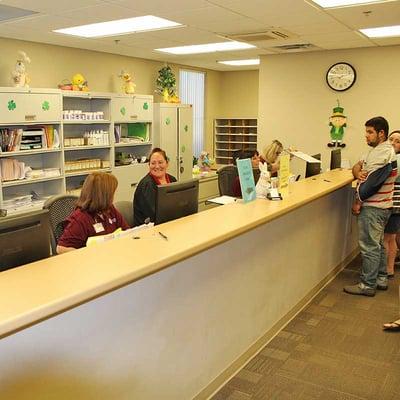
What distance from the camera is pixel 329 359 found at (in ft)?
9.50

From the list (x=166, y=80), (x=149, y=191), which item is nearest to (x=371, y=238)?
(x=149, y=191)

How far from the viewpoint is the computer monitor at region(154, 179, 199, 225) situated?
95.7 inches

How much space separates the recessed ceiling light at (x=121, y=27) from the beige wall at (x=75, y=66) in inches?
30.6

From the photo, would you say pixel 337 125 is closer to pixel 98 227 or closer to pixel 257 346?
pixel 257 346

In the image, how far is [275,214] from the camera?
271 centimetres

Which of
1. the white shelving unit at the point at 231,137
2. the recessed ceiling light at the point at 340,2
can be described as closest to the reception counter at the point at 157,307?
the recessed ceiling light at the point at 340,2

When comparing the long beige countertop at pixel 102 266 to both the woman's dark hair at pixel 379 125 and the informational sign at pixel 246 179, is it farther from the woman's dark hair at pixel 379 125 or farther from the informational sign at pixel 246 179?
the woman's dark hair at pixel 379 125

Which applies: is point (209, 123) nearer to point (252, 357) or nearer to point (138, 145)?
point (138, 145)

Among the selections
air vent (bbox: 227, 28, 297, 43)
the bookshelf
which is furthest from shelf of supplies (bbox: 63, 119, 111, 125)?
air vent (bbox: 227, 28, 297, 43)

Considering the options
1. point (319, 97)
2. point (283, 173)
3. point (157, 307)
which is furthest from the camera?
point (319, 97)

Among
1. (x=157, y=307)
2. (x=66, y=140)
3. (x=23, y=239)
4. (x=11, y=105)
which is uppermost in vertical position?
(x=11, y=105)

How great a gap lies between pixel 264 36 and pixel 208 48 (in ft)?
4.02

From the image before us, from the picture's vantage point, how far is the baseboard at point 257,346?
2.48 m

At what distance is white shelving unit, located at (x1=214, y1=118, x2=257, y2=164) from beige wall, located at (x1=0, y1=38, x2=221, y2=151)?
6.05 ft
